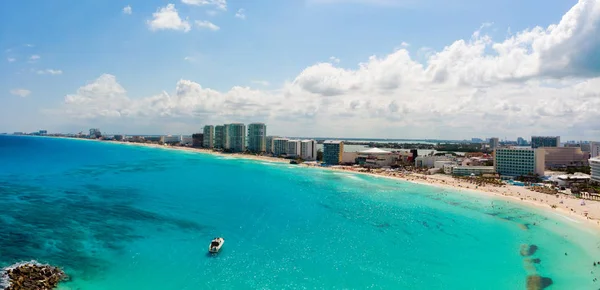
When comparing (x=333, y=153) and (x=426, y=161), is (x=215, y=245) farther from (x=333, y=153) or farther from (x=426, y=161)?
(x=426, y=161)

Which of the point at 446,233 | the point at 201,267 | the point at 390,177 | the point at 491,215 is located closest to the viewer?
the point at 201,267

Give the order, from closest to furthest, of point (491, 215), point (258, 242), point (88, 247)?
1. point (88, 247)
2. point (258, 242)
3. point (491, 215)

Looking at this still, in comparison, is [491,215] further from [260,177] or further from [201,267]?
[260,177]

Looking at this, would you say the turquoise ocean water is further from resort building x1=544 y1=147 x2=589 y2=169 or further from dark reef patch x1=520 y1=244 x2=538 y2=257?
resort building x1=544 y1=147 x2=589 y2=169

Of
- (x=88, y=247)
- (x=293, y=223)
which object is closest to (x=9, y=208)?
(x=88, y=247)

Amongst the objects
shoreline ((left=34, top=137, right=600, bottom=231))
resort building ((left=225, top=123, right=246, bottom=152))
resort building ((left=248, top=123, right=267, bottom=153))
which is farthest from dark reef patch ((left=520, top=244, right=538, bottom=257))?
resort building ((left=225, top=123, right=246, bottom=152))

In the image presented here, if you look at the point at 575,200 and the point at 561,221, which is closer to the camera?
the point at 561,221
